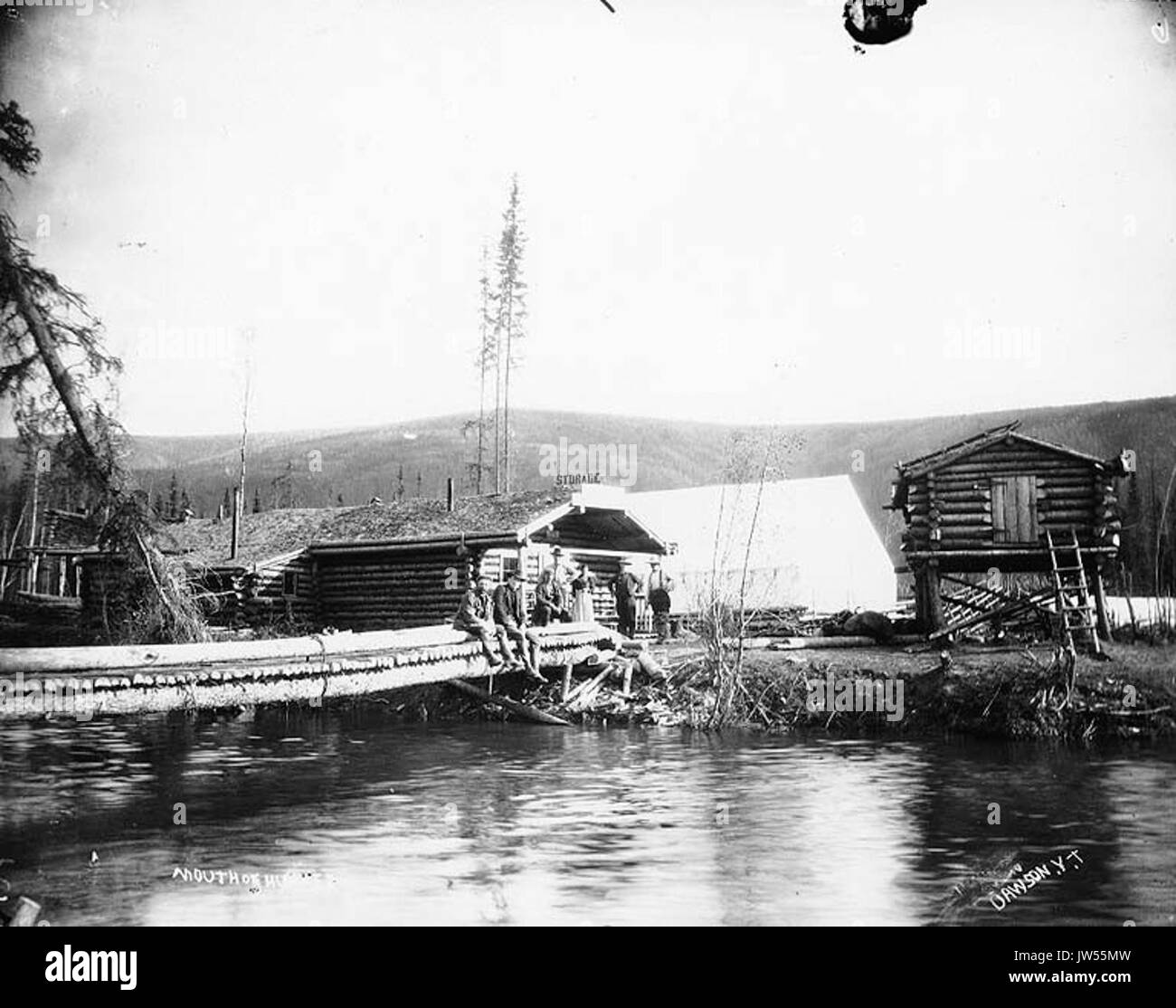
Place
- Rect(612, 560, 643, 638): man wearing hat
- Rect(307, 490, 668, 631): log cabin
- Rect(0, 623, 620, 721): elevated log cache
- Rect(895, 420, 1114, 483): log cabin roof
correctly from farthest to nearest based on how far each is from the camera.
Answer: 1. Rect(612, 560, 643, 638): man wearing hat
2. Rect(307, 490, 668, 631): log cabin
3. Rect(895, 420, 1114, 483): log cabin roof
4. Rect(0, 623, 620, 721): elevated log cache

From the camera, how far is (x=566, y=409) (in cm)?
829

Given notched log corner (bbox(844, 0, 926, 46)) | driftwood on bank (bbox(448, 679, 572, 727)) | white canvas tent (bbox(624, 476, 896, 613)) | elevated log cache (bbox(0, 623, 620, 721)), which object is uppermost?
notched log corner (bbox(844, 0, 926, 46))

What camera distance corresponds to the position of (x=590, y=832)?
631cm

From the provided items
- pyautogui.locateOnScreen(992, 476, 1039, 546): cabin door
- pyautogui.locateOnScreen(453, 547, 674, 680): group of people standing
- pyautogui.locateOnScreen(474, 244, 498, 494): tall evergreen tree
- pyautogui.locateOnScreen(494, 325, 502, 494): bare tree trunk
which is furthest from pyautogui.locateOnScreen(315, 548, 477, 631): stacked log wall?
pyautogui.locateOnScreen(992, 476, 1039, 546): cabin door

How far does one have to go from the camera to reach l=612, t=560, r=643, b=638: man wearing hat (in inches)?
575

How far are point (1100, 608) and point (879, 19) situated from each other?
216 inches

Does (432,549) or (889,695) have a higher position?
(432,549)

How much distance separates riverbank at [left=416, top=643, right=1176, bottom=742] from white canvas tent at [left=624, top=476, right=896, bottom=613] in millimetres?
914

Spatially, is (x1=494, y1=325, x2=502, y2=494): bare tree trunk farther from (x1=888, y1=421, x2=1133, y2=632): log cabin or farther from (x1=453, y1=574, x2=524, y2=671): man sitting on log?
(x1=888, y1=421, x2=1133, y2=632): log cabin

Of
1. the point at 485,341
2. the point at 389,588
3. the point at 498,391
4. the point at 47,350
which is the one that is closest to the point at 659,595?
the point at 389,588

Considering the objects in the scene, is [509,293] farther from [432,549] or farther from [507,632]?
[432,549]
